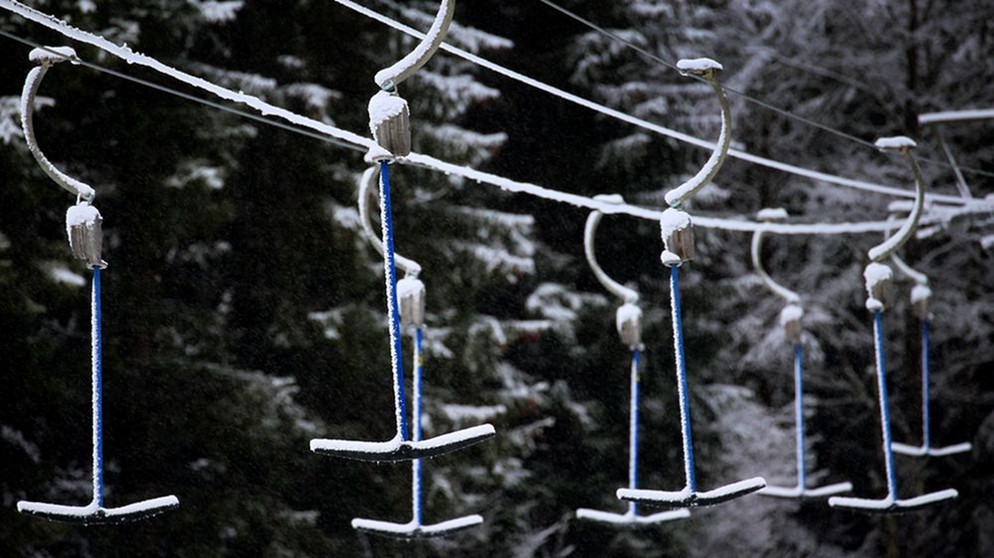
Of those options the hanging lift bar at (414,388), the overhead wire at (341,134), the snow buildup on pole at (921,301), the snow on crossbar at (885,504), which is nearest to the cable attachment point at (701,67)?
the overhead wire at (341,134)

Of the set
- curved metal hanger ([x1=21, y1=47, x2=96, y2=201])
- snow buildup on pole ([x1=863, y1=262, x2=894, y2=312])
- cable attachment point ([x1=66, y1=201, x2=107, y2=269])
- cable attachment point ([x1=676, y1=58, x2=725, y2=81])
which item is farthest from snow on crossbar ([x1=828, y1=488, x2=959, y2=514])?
curved metal hanger ([x1=21, y1=47, x2=96, y2=201])

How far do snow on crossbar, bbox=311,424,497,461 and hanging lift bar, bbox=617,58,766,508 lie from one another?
0.67 metres

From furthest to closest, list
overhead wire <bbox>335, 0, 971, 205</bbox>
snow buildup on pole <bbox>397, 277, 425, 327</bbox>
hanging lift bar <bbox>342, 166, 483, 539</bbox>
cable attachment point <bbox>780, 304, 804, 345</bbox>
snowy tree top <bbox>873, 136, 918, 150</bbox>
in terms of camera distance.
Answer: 1. cable attachment point <bbox>780, 304, 804, 345</bbox>
2. snowy tree top <bbox>873, 136, 918, 150</bbox>
3. snow buildup on pole <bbox>397, 277, 425, 327</bbox>
4. hanging lift bar <bbox>342, 166, 483, 539</bbox>
5. overhead wire <bbox>335, 0, 971, 205</bbox>

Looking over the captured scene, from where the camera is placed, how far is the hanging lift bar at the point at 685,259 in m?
2.97

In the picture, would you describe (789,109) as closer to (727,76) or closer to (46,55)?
(727,76)

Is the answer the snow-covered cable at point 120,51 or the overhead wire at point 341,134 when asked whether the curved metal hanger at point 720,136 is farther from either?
the snow-covered cable at point 120,51

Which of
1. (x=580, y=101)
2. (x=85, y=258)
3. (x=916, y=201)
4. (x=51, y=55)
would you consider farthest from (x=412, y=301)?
(x=916, y=201)

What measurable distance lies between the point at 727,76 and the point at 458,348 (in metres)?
4.04

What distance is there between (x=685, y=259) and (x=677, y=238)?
5 centimetres

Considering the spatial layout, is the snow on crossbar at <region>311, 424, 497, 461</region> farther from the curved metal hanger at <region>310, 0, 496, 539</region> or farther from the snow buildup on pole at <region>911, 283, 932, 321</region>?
the snow buildup on pole at <region>911, 283, 932, 321</region>

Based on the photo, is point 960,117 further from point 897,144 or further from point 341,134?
point 341,134

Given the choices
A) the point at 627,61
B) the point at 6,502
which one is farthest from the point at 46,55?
the point at 627,61

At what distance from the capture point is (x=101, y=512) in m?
2.82

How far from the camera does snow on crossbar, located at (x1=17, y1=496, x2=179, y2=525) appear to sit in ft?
9.12
